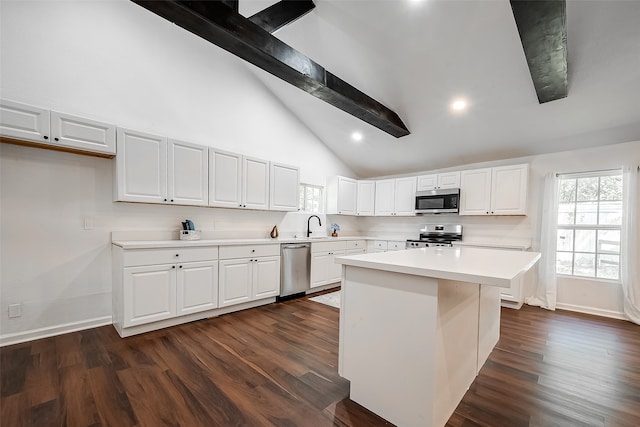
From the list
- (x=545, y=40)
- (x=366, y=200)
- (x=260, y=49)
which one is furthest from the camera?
(x=366, y=200)

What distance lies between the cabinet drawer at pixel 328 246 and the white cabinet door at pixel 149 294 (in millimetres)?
2052

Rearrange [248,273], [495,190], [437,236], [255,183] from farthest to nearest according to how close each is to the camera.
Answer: [437,236] → [495,190] → [255,183] → [248,273]

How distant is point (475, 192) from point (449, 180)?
1.53 ft

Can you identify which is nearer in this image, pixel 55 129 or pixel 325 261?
pixel 55 129

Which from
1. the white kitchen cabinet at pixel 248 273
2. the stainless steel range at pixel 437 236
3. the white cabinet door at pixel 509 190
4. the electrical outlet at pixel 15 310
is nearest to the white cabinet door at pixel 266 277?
the white kitchen cabinet at pixel 248 273

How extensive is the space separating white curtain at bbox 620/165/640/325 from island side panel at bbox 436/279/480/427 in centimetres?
304

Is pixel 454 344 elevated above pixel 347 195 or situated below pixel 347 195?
below

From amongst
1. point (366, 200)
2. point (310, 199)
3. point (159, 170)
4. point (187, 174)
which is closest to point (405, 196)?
point (366, 200)

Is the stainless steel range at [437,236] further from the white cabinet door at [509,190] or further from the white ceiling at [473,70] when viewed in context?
the white ceiling at [473,70]

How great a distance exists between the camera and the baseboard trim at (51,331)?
7.91ft

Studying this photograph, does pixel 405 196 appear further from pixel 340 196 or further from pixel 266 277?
pixel 266 277

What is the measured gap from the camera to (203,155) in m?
3.31

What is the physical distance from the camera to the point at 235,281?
3.30 metres

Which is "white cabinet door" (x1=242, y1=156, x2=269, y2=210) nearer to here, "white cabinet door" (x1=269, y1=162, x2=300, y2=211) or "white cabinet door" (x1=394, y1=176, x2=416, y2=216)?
"white cabinet door" (x1=269, y1=162, x2=300, y2=211)
